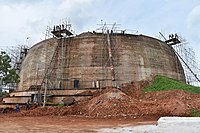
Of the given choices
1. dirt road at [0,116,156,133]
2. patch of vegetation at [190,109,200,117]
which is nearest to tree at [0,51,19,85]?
dirt road at [0,116,156,133]

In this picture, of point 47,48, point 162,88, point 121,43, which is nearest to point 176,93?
point 162,88

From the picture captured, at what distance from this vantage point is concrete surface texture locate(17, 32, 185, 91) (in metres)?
24.1

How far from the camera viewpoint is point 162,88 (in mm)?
21984

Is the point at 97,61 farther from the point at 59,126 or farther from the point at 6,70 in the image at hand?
the point at 59,126

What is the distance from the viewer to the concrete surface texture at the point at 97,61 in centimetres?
2411

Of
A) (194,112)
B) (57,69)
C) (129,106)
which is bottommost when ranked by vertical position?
(194,112)

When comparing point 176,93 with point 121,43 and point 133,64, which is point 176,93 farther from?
point 121,43

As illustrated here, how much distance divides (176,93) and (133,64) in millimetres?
6873

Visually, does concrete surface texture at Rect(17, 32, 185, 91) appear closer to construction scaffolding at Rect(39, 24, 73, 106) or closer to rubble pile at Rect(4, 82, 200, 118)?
construction scaffolding at Rect(39, 24, 73, 106)

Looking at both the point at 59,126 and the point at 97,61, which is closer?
the point at 59,126

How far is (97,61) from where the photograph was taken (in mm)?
24484

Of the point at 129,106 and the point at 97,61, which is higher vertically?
the point at 97,61

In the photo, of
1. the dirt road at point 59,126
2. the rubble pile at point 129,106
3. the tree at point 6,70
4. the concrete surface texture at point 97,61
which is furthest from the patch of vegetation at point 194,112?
the tree at point 6,70

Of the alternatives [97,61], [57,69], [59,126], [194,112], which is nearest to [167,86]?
[97,61]
